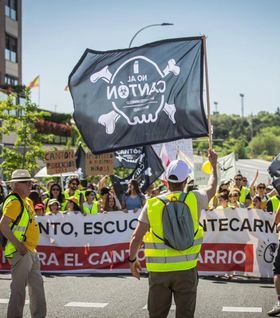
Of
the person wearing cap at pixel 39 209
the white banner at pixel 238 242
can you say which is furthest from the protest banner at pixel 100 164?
the white banner at pixel 238 242

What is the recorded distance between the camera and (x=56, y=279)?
10.9 metres

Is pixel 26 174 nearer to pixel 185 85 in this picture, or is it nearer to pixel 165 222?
pixel 165 222

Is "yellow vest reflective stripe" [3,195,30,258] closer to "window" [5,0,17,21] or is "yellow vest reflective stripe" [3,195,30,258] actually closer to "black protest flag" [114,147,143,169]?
"black protest flag" [114,147,143,169]

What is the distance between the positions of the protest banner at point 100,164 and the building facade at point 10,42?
92.6ft

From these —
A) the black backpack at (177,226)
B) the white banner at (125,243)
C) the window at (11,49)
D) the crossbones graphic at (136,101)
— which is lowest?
the white banner at (125,243)

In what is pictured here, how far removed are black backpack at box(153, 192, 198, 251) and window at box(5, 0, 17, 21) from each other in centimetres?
4169

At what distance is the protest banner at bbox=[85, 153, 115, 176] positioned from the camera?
16.0 metres

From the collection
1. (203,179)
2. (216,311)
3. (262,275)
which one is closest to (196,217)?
(216,311)

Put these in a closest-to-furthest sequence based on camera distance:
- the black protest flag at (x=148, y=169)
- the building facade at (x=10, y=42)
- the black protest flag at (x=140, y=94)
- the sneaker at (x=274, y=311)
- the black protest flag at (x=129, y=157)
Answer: the sneaker at (x=274, y=311) → the black protest flag at (x=140, y=94) → the black protest flag at (x=148, y=169) → the black protest flag at (x=129, y=157) → the building facade at (x=10, y=42)

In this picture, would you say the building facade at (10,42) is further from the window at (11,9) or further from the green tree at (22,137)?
the green tree at (22,137)

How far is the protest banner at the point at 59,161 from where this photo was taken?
54.4 feet

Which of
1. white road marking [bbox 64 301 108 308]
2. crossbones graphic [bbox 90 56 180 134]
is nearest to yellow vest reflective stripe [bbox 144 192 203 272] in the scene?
white road marking [bbox 64 301 108 308]

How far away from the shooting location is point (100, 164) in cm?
1606

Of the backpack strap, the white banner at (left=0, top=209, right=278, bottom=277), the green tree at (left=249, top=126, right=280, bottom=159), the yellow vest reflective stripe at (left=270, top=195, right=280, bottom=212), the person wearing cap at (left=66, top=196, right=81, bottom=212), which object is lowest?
the white banner at (left=0, top=209, right=278, bottom=277)
